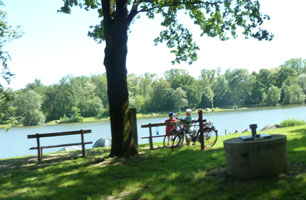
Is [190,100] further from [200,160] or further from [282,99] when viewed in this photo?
[200,160]

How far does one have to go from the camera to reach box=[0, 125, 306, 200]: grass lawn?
17.3 ft

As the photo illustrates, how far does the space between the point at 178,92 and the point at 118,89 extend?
277 ft

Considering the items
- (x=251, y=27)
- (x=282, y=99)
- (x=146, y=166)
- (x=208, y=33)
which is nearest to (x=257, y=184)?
(x=146, y=166)

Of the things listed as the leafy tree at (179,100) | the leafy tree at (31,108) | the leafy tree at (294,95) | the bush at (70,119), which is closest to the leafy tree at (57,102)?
the bush at (70,119)

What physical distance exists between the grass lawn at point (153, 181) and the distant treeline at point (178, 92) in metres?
67.5

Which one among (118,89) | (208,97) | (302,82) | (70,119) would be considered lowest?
(70,119)

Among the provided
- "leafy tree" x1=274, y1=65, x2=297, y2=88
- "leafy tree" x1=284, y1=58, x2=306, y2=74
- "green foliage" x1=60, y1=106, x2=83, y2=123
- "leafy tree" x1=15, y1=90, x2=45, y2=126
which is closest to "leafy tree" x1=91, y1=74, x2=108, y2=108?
"green foliage" x1=60, y1=106, x2=83, y2=123

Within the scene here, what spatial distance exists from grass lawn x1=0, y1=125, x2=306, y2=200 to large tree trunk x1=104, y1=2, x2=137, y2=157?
594mm

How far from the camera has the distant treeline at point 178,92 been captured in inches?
3350

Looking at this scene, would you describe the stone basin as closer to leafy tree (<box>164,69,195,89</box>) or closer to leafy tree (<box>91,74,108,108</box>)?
leafy tree (<box>164,69,195,89</box>)

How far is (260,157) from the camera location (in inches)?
225

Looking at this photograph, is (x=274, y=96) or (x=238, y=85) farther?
(x=238, y=85)

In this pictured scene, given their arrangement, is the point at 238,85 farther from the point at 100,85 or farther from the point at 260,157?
the point at 260,157

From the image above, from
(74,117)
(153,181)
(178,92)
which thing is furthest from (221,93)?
(153,181)
